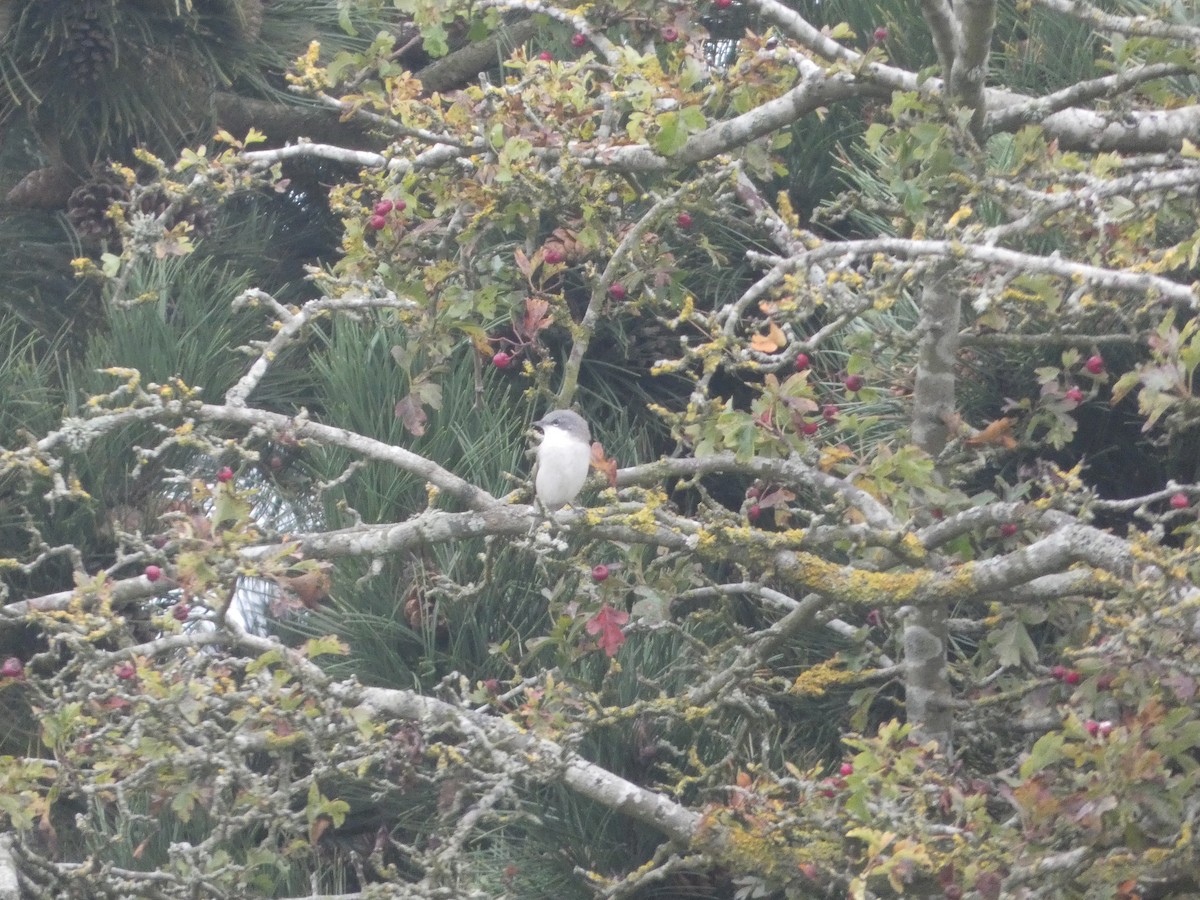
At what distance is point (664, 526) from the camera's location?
3.13 m

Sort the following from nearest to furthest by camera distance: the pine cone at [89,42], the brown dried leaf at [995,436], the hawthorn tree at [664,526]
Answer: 1. the hawthorn tree at [664,526]
2. the brown dried leaf at [995,436]
3. the pine cone at [89,42]

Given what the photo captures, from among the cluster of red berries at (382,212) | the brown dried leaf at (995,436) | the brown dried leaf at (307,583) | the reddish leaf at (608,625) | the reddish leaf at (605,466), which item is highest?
the cluster of red berries at (382,212)

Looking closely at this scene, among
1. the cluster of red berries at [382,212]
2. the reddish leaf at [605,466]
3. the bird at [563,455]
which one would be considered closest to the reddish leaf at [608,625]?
the reddish leaf at [605,466]

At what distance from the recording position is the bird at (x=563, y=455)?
13.3 feet

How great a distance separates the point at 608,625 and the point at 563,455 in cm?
92

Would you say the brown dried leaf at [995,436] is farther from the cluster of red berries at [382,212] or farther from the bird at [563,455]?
the cluster of red berries at [382,212]

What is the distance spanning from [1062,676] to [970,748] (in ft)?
1.79

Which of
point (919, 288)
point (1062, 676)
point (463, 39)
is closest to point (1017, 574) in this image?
point (1062, 676)

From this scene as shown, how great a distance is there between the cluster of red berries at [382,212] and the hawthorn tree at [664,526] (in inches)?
0.6

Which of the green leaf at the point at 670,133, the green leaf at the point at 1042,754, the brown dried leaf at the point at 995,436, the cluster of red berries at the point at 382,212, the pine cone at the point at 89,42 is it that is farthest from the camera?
the pine cone at the point at 89,42

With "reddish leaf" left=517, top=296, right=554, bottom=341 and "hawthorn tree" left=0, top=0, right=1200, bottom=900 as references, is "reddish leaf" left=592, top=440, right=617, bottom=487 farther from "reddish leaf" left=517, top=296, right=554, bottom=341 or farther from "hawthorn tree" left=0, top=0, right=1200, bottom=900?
"reddish leaf" left=517, top=296, right=554, bottom=341

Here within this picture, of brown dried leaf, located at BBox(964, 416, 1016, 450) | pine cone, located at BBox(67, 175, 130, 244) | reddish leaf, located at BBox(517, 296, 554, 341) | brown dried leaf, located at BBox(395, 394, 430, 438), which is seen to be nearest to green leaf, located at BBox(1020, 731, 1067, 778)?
brown dried leaf, located at BBox(964, 416, 1016, 450)

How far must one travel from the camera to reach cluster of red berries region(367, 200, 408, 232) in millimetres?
3482

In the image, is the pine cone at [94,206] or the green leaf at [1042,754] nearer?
the green leaf at [1042,754]
